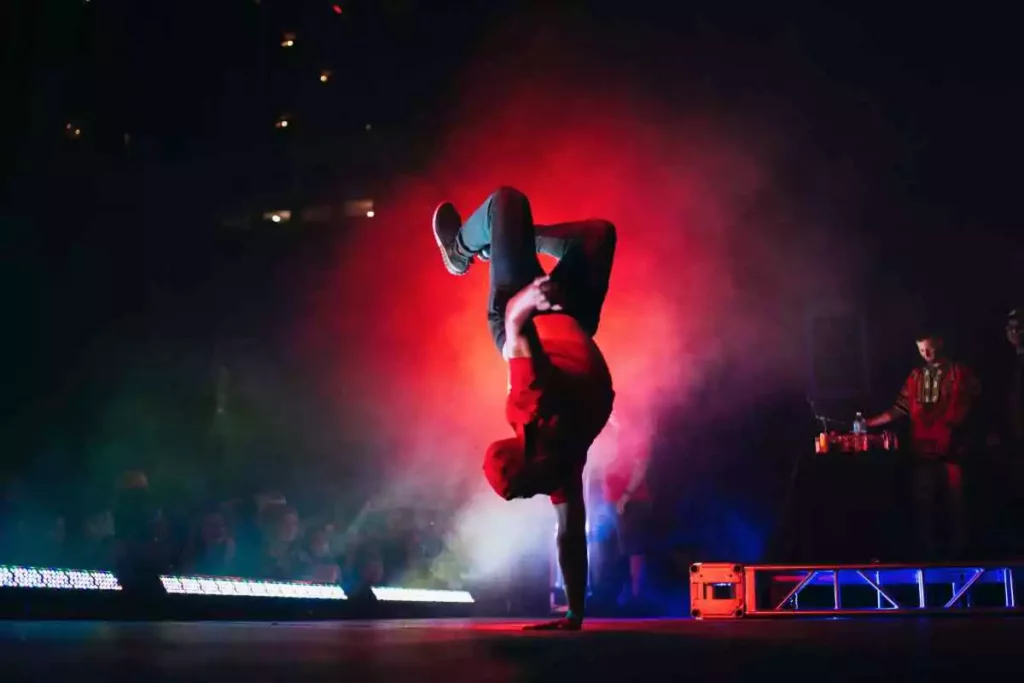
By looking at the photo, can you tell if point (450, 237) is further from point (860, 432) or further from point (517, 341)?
point (860, 432)

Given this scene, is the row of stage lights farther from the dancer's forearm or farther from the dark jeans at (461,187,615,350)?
the dancer's forearm

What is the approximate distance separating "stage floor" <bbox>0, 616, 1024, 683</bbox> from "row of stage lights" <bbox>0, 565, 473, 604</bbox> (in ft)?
9.10

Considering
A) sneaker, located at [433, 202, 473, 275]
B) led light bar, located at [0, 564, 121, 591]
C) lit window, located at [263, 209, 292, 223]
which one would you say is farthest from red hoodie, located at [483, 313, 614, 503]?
lit window, located at [263, 209, 292, 223]

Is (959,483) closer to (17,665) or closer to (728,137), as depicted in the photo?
(728,137)

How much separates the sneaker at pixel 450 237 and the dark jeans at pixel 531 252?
19 centimetres

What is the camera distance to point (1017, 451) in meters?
8.30

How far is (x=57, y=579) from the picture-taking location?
236 inches

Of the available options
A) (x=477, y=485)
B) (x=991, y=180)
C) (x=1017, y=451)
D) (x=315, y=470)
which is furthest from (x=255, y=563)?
(x=991, y=180)

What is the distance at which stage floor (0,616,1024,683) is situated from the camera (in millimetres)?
1947

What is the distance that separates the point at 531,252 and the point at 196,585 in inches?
168

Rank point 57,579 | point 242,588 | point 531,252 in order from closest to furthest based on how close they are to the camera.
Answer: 1. point 531,252
2. point 57,579
3. point 242,588

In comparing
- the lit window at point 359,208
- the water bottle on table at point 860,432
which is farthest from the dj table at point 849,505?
the lit window at point 359,208

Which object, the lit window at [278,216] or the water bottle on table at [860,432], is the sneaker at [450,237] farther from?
the lit window at [278,216]

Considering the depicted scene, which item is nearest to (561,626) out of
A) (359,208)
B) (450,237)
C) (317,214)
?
(450,237)
